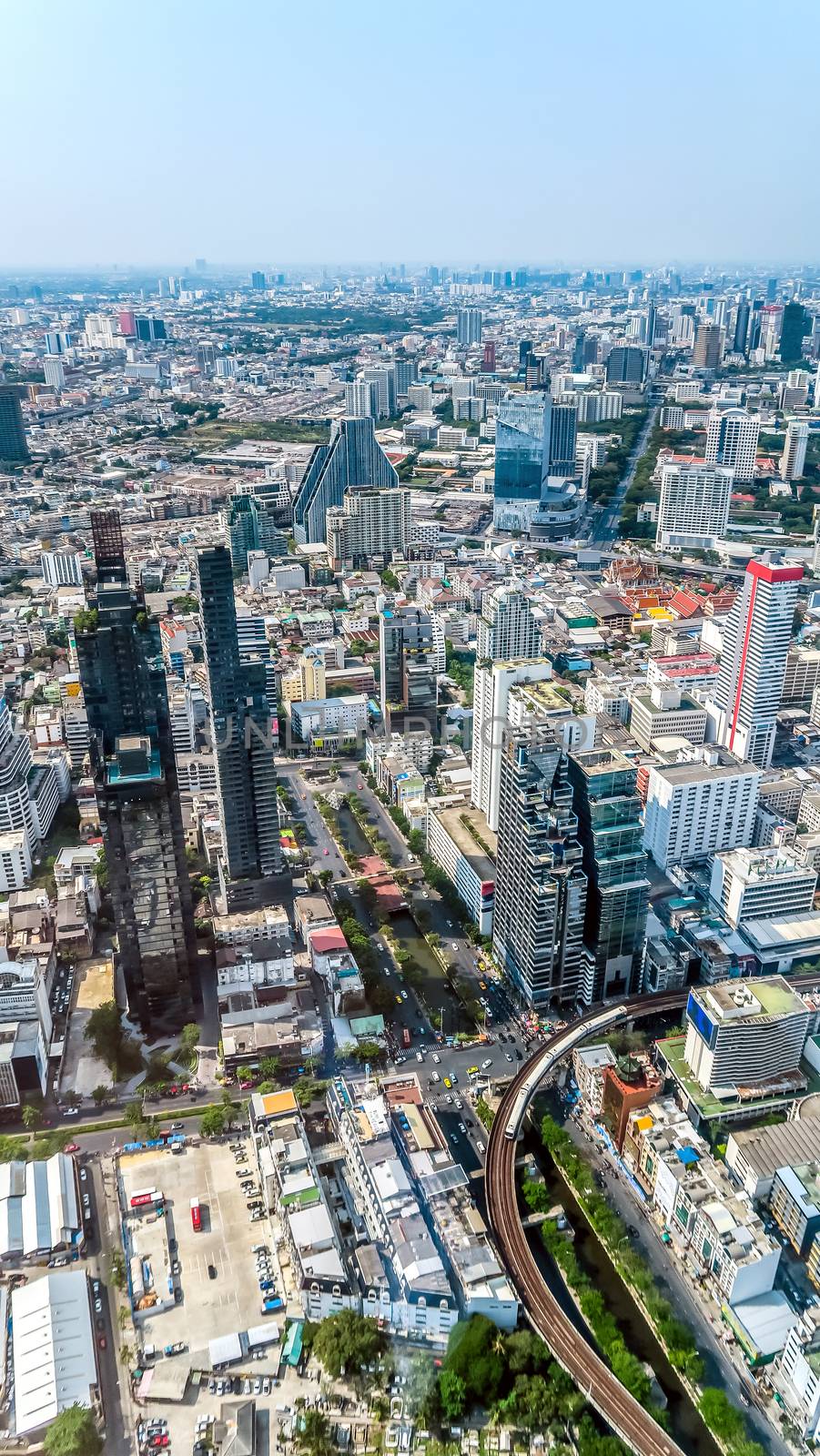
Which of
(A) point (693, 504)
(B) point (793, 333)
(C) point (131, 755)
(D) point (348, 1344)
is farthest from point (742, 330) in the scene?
(D) point (348, 1344)

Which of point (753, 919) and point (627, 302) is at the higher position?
point (627, 302)

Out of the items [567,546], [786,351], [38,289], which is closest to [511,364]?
[786,351]

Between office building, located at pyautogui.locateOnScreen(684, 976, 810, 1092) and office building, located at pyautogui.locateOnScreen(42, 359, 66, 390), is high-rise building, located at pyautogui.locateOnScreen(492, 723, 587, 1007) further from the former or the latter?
office building, located at pyautogui.locateOnScreen(42, 359, 66, 390)

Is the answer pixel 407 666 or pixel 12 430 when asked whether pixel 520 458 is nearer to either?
pixel 407 666

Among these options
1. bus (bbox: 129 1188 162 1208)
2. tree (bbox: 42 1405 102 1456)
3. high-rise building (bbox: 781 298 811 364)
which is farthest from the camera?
high-rise building (bbox: 781 298 811 364)

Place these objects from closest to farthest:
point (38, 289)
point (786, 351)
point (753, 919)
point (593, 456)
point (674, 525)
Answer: point (753, 919)
point (674, 525)
point (593, 456)
point (786, 351)
point (38, 289)

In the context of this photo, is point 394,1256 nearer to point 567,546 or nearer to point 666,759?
point 666,759

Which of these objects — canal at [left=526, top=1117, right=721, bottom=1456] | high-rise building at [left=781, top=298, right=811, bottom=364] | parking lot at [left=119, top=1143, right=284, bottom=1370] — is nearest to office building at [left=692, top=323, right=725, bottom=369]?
high-rise building at [left=781, top=298, right=811, bottom=364]
